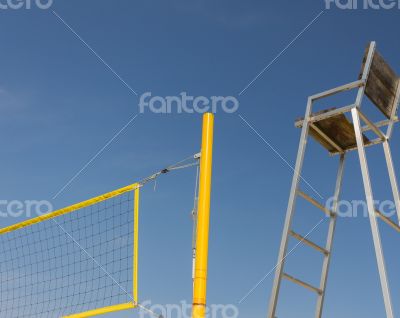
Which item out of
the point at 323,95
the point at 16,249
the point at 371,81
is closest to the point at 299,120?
the point at 323,95

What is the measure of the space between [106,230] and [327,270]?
102 inches

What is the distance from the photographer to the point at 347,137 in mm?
5551

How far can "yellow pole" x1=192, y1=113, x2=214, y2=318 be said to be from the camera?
176 inches

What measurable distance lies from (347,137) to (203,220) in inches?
71.3

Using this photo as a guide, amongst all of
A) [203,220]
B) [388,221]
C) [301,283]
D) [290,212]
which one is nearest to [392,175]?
[388,221]

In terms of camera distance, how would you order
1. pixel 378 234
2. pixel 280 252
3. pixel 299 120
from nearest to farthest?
1. pixel 378 234
2. pixel 280 252
3. pixel 299 120

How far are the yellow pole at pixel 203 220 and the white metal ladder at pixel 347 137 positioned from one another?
649 mm

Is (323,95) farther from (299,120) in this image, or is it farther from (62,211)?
(62,211)

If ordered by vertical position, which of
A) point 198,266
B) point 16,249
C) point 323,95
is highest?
point 323,95

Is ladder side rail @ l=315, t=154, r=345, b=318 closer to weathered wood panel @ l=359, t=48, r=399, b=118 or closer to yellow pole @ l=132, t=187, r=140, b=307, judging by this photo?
weathered wood panel @ l=359, t=48, r=399, b=118

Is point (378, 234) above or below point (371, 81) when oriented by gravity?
below

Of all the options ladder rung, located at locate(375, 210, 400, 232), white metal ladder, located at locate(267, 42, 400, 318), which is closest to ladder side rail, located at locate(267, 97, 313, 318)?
white metal ladder, located at locate(267, 42, 400, 318)

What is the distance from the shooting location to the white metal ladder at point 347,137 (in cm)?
475

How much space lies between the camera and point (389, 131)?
213 inches
